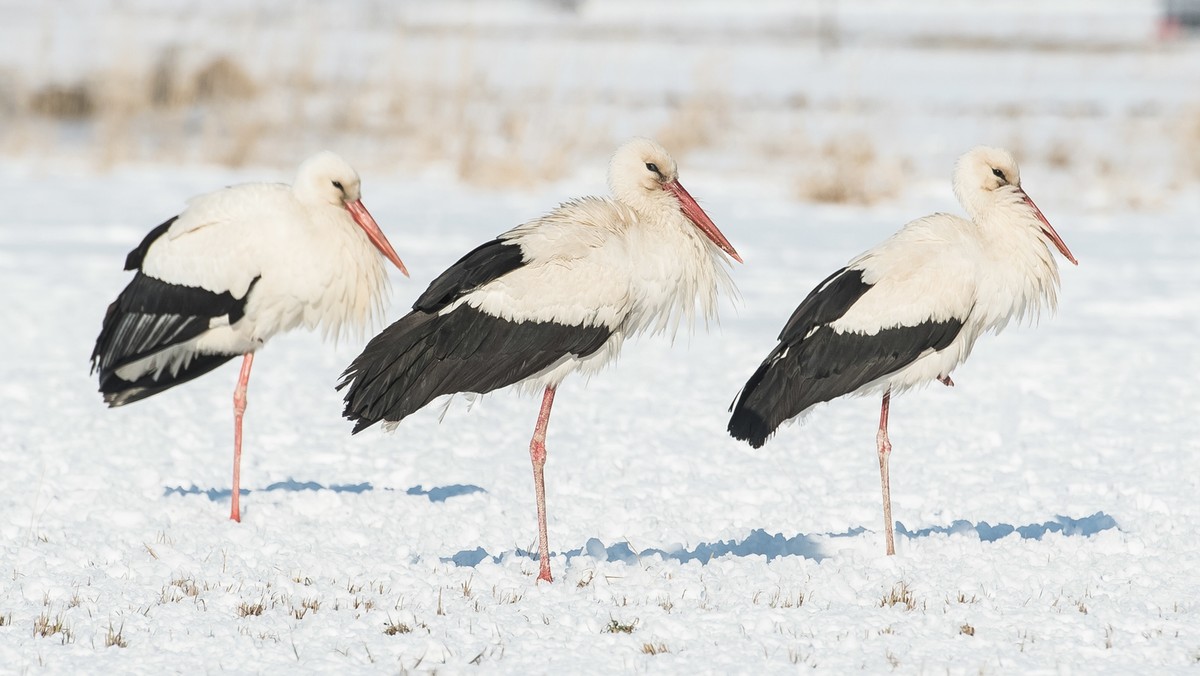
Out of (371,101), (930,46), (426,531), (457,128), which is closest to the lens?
(426,531)

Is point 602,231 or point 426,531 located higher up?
point 602,231

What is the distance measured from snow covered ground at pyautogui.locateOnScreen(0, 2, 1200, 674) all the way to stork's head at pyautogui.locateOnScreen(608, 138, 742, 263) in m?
1.25

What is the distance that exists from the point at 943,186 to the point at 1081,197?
4.94ft

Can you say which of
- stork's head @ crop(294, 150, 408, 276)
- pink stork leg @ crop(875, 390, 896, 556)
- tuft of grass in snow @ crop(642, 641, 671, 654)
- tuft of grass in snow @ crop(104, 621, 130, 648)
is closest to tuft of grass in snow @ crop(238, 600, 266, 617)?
tuft of grass in snow @ crop(104, 621, 130, 648)

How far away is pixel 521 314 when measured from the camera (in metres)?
5.86

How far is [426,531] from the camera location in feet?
21.0

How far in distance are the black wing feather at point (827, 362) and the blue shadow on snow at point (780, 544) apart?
1.29ft

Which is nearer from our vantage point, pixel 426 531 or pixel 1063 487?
pixel 426 531

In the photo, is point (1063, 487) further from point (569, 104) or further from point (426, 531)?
point (569, 104)

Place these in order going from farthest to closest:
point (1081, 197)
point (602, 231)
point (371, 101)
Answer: point (371, 101) → point (1081, 197) → point (602, 231)

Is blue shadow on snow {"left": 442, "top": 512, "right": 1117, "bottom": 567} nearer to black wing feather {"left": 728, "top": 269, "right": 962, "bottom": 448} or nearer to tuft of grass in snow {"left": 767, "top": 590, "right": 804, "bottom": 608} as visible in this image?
black wing feather {"left": 728, "top": 269, "right": 962, "bottom": 448}

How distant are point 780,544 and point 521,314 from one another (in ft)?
4.35

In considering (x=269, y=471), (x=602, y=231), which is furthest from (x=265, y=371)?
(x=602, y=231)

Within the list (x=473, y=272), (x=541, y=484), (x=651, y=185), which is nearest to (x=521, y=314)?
(x=473, y=272)
